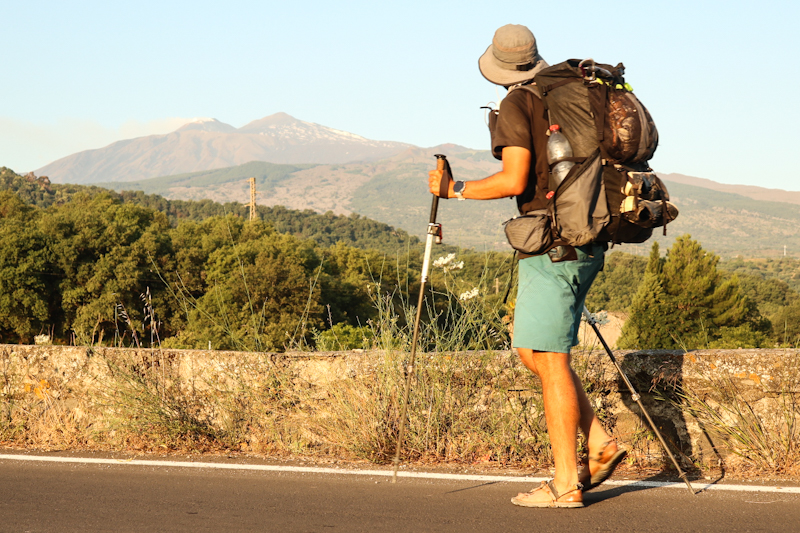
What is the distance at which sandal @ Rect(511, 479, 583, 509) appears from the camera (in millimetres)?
3191

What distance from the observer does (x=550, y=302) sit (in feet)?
10.6

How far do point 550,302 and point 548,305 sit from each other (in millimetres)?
15

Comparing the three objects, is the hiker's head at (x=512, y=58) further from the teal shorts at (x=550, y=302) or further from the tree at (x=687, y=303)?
the tree at (x=687, y=303)

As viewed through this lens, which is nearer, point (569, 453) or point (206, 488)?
point (569, 453)

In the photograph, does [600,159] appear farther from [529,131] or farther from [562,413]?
[562,413]

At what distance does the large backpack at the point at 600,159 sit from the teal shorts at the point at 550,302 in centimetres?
13

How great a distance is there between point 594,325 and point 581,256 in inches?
19.1

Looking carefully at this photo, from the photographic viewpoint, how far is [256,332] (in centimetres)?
445

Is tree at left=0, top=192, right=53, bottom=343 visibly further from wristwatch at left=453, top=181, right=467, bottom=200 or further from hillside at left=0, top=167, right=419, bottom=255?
hillside at left=0, top=167, right=419, bottom=255

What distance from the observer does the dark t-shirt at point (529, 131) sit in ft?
10.6

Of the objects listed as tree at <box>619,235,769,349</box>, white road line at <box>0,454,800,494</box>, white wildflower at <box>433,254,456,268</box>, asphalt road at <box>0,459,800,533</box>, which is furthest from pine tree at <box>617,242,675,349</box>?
asphalt road at <box>0,459,800,533</box>

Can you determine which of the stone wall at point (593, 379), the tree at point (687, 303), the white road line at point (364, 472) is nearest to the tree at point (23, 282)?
the tree at point (687, 303)

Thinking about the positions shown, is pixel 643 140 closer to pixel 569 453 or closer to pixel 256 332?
pixel 569 453

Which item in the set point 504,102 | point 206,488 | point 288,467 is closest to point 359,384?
point 288,467
